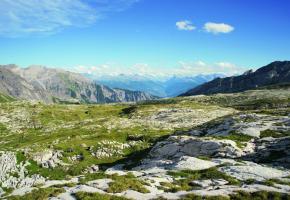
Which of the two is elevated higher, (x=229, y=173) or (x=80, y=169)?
(x=229, y=173)

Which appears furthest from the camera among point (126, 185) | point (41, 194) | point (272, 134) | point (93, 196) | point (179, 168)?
point (272, 134)

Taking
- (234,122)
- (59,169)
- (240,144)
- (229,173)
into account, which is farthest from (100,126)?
(229,173)

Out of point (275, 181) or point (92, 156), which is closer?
point (275, 181)

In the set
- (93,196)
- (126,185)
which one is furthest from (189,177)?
(93,196)

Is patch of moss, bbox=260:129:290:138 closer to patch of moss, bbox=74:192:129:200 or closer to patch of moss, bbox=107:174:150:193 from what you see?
patch of moss, bbox=107:174:150:193

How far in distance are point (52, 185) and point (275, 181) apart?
55.9 feet

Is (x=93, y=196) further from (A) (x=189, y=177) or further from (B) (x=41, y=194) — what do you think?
(A) (x=189, y=177)

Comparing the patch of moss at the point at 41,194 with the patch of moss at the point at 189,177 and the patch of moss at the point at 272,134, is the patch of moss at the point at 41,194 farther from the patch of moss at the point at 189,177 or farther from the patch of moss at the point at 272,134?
the patch of moss at the point at 272,134

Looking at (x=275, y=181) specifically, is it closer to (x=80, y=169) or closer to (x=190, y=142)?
(x=190, y=142)

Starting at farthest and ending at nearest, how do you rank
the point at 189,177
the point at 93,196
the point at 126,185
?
the point at 189,177
the point at 126,185
the point at 93,196

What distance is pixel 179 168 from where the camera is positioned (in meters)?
34.4

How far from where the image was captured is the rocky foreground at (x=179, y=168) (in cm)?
2394

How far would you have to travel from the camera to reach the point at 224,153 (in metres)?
42.4

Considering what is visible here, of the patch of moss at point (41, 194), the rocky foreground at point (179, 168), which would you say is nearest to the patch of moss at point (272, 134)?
the rocky foreground at point (179, 168)
